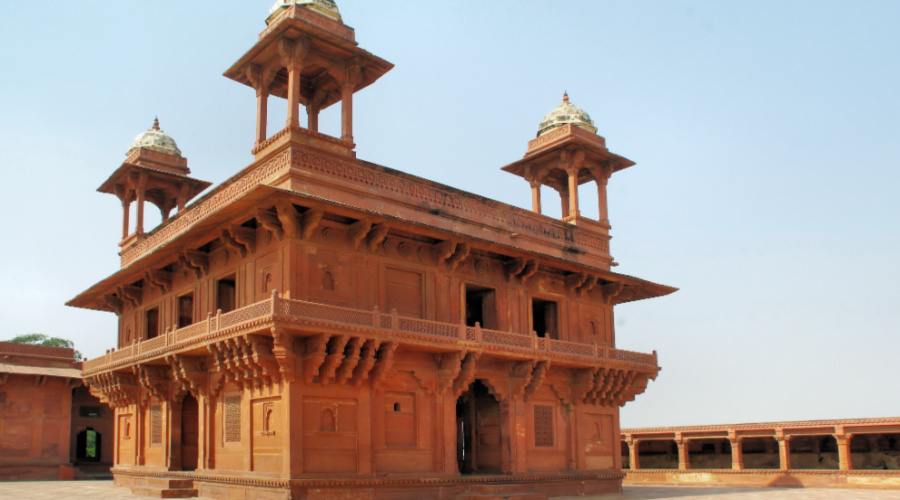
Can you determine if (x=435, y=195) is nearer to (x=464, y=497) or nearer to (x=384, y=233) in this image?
(x=384, y=233)

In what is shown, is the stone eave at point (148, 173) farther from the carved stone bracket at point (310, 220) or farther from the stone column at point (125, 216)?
the carved stone bracket at point (310, 220)

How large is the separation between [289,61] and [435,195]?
4.56m

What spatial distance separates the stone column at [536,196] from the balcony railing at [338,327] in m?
5.05

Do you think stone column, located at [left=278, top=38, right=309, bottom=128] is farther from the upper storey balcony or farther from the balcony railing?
the upper storey balcony

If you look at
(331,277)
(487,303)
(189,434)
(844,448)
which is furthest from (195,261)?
(844,448)

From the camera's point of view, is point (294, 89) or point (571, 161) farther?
point (571, 161)

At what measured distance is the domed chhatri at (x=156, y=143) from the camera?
25.4 metres

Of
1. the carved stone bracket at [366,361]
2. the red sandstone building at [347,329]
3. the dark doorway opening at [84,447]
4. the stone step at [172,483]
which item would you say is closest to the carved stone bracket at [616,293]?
the red sandstone building at [347,329]

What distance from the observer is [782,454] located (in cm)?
2997

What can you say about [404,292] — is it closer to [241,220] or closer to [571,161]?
[241,220]

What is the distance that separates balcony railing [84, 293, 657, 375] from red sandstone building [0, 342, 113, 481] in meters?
8.33

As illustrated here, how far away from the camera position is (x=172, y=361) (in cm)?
1894

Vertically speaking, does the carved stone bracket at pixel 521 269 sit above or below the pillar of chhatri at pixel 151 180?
below

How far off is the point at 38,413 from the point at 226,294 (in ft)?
47.8
